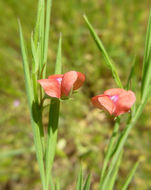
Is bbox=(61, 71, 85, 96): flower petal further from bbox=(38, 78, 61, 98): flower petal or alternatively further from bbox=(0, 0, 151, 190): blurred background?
bbox=(0, 0, 151, 190): blurred background

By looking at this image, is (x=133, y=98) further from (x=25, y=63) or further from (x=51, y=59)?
(x=51, y=59)

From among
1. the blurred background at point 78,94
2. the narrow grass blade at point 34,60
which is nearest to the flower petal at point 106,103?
the narrow grass blade at point 34,60

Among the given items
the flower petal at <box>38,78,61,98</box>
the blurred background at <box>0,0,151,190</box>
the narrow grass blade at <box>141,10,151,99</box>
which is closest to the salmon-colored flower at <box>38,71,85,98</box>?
the flower petal at <box>38,78,61,98</box>

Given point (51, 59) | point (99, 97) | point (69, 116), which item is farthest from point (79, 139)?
point (99, 97)

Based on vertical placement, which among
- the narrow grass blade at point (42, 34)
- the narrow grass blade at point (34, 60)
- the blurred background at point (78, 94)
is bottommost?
the blurred background at point (78, 94)

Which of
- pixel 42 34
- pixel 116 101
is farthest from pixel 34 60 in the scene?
pixel 116 101

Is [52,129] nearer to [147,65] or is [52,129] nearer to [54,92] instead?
[54,92]

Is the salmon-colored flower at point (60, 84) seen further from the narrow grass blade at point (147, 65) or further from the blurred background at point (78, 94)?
the blurred background at point (78, 94)

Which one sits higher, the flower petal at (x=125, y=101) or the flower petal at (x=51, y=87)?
the flower petal at (x=51, y=87)
